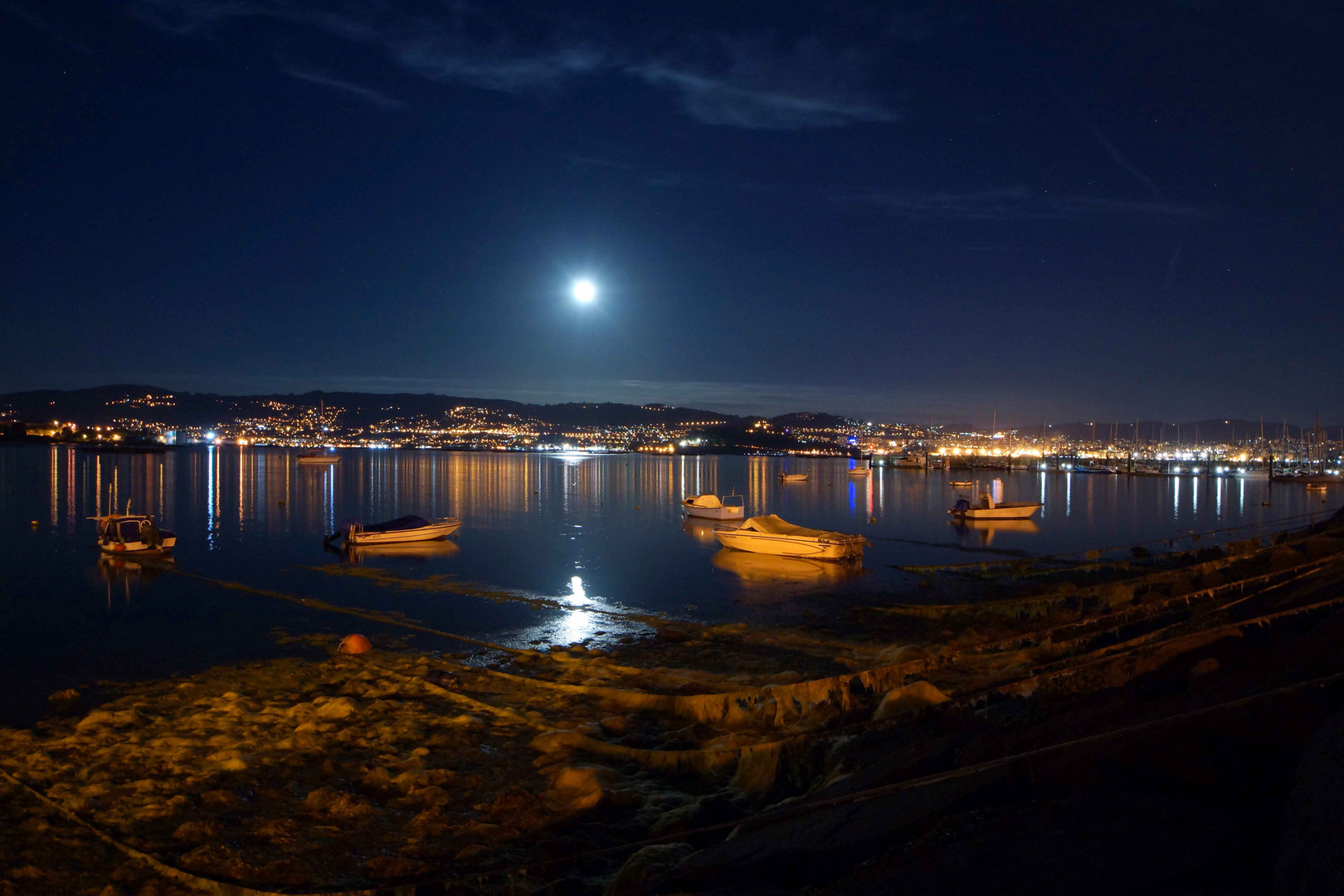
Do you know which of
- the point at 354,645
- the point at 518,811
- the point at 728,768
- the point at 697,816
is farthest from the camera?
the point at 354,645

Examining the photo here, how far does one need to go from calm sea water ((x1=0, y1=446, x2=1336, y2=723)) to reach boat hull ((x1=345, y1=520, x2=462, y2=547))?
3.02 ft

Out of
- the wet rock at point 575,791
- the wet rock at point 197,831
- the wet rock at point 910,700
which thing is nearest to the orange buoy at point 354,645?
the wet rock at point 197,831

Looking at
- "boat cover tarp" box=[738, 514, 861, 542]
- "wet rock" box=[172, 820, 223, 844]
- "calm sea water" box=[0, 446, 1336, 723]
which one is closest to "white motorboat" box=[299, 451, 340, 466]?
"calm sea water" box=[0, 446, 1336, 723]

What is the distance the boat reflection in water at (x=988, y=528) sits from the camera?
40.7 meters

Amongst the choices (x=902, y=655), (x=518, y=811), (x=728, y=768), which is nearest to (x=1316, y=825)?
(x=728, y=768)

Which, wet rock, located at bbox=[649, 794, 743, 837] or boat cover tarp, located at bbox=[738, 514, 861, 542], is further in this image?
boat cover tarp, located at bbox=[738, 514, 861, 542]

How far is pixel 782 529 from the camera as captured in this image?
100ft

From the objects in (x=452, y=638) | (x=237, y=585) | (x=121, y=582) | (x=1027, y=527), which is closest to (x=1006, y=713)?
(x=452, y=638)

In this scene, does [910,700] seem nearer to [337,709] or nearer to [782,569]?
[337,709]

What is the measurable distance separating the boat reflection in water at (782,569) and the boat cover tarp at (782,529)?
2.88 ft

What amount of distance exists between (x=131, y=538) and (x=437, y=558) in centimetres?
1027

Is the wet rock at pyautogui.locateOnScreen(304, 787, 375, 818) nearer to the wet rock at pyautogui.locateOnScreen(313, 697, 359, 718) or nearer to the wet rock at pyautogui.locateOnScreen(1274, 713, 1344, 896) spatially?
the wet rock at pyautogui.locateOnScreen(313, 697, 359, 718)

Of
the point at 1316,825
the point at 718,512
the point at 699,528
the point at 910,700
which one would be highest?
the point at 1316,825

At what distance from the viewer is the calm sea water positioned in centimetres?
1733
